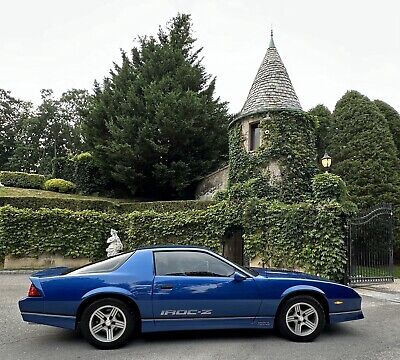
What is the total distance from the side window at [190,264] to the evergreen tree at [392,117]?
2073 centimetres

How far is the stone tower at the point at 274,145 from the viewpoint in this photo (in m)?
14.7

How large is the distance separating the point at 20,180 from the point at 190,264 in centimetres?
2405

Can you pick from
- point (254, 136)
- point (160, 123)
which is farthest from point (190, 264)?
point (160, 123)

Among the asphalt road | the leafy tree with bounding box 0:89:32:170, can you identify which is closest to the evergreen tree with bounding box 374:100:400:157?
the asphalt road

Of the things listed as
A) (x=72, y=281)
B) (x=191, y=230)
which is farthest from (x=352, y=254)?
(x=72, y=281)

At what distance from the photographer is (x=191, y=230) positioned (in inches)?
554

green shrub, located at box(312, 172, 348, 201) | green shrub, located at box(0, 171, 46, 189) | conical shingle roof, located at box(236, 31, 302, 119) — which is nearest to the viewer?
green shrub, located at box(312, 172, 348, 201)

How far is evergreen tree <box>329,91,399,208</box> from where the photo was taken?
64.6 feet

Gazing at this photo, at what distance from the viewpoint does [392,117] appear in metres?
23.0

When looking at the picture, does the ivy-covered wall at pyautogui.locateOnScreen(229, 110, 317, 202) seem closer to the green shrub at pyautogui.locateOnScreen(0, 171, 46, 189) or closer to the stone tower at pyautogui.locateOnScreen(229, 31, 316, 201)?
the stone tower at pyautogui.locateOnScreen(229, 31, 316, 201)

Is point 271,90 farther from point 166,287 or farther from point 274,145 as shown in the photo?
point 166,287

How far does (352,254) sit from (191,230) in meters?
5.68

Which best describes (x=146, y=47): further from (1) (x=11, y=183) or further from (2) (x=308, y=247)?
(2) (x=308, y=247)

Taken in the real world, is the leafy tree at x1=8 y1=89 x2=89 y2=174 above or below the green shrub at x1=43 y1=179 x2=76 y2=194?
above
